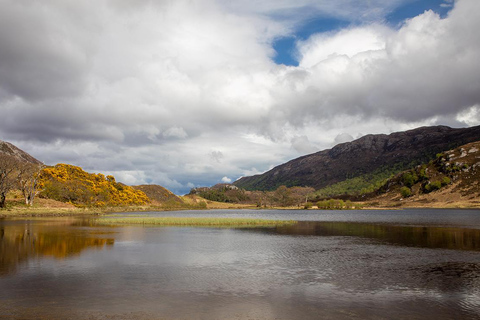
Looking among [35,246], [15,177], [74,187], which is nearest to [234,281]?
[35,246]

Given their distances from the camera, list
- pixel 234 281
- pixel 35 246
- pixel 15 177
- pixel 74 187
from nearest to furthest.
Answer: pixel 234 281 → pixel 35 246 → pixel 15 177 → pixel 74 187

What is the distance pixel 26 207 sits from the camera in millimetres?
123188

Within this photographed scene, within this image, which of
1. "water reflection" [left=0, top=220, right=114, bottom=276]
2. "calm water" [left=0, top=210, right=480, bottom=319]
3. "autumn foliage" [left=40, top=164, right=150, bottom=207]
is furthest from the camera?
"autumn foliage" [left=40, top=164, right=150, bottom=207]

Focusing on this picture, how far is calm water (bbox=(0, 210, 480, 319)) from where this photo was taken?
21.0 m

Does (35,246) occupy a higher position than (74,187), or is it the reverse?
(74,187)

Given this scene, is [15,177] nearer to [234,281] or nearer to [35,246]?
[35,246]

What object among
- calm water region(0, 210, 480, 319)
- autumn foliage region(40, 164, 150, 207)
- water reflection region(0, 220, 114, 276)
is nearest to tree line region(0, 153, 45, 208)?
autumn foliage region(40, 164, 150, 207)

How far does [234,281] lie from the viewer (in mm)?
28969

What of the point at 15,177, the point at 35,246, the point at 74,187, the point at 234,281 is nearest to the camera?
the point at 234,281

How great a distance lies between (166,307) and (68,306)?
236 inches

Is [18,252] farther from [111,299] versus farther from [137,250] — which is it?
[111,299]

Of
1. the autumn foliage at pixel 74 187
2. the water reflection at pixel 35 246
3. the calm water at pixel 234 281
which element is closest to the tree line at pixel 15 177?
the autumn foliage at pixel 74 187

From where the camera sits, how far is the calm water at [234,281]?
21.0 meters

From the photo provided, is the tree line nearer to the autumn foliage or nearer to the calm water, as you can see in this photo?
the autumn foliage
